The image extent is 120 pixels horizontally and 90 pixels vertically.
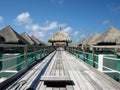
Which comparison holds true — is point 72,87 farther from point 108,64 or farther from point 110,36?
point 110,36

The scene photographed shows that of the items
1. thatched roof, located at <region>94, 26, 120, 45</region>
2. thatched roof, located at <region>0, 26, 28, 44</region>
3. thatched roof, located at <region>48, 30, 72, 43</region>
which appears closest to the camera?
thatched roof, located at <region>0, 26, 28, 44</region>

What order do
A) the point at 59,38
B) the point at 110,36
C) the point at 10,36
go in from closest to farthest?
1. the point at 10,36
2. the point at 110,36
3. the point at 59,38

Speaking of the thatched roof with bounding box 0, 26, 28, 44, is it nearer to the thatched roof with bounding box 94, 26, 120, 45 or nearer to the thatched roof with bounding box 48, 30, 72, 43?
the thatched roof with bounding box 48, 30, 72, 43

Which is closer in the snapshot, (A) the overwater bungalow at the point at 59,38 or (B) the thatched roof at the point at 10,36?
(B) the thatched roof at the point at 10,36

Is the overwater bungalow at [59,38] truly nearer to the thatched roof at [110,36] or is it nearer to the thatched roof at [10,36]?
the thatched roof at [110,36]

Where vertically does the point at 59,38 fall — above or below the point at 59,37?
below

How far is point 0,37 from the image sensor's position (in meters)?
29.9

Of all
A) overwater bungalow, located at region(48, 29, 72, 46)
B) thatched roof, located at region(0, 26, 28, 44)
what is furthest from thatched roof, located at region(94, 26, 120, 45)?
thatched roof, located at region(0, 26, 28, 44)

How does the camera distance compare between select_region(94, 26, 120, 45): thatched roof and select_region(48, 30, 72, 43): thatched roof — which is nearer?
select_region(94, 26, 120, 45): thatched roof

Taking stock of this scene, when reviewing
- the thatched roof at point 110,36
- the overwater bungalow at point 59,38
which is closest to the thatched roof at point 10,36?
the overwater bungalow at point 59,38

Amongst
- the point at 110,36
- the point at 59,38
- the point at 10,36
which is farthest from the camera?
the point at 59,38

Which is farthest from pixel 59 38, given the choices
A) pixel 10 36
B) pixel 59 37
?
pixel 10 36

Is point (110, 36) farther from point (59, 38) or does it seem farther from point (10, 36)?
point (10, 36)

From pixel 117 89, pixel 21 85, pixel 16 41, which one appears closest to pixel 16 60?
pixel 21 85
